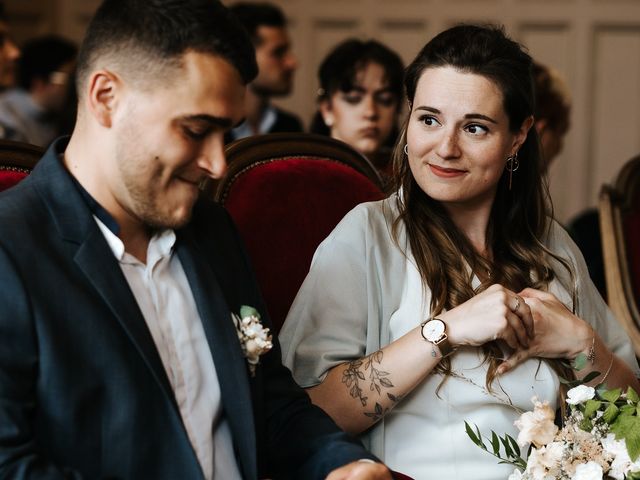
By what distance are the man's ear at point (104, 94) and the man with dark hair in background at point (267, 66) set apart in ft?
9.80

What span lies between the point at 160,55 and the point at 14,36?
189 inches

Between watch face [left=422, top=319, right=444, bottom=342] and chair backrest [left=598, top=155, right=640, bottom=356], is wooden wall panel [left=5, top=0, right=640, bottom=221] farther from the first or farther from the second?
watch face [left=422, top=319, right=444, bottom=342]

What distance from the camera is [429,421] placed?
79.6 inches

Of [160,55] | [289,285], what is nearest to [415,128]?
[289,285]

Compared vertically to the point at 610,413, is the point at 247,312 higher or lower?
higher

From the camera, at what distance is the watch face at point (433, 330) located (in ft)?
6.33

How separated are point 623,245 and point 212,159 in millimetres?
1713

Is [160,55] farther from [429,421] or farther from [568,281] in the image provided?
[568,281]

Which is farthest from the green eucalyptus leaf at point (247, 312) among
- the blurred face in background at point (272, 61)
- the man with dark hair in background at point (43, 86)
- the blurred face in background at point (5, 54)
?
the man with dark hair in background at point (43, 86)

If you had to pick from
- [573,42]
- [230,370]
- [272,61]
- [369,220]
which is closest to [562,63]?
[573,42]

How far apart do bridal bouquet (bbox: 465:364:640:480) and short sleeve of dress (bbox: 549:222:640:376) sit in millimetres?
536

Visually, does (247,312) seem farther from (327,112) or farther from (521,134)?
(327,112)

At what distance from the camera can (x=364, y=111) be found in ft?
11.7

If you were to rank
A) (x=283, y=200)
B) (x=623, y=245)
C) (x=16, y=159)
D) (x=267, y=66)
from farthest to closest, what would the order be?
(x=267, y=66) < (x=623, y=245) < (x=283, y=200) < (x=16, y=159)
